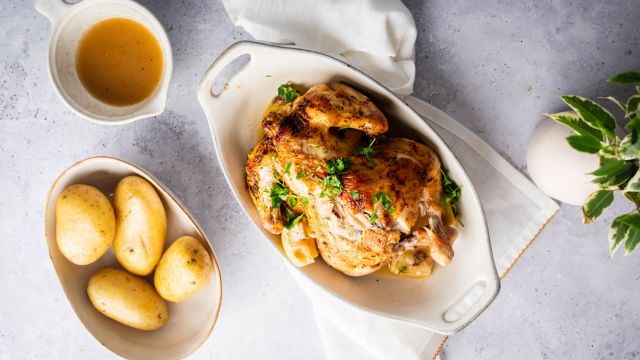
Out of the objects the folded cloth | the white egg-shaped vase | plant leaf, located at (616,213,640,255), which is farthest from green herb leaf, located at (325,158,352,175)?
plant leaf, located at (616,213,640,255)

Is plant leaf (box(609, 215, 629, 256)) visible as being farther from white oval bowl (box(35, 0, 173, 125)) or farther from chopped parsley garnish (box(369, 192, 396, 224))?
white oval bowl (box(35, 0, 173, 125))

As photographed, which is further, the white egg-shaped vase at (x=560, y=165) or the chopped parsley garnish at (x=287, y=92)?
the chopped parsley garnish at (x=287, y=92)

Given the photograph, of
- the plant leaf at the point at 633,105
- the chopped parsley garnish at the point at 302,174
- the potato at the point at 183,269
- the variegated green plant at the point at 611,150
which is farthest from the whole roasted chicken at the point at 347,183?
the plant leaf at the point at 633,105

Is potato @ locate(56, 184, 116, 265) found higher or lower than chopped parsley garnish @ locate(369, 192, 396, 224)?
lower

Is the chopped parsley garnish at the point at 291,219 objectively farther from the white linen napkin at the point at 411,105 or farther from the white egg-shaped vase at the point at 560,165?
the white egg-shaped vase at the point at 560,165

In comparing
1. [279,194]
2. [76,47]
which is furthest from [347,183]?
[76,47]

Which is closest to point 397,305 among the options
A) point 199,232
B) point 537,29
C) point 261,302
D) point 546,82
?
point 261,302

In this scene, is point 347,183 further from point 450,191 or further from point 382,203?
point 450,191
